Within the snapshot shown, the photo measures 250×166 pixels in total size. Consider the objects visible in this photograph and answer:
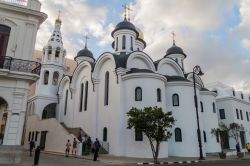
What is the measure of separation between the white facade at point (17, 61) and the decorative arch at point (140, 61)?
10657mm

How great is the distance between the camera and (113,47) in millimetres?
31344

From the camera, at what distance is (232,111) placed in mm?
31406

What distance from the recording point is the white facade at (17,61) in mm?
11789

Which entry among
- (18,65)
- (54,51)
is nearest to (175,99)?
(18,65)

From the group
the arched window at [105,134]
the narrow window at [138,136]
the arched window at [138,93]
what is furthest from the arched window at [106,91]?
the narrow window at [138,136]

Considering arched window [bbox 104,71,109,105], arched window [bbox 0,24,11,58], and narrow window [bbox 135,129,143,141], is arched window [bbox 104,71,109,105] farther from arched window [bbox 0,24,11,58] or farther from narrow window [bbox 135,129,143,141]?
arched window [bbox 0,24,11,58]

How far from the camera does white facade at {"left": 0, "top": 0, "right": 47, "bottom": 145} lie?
11.8m

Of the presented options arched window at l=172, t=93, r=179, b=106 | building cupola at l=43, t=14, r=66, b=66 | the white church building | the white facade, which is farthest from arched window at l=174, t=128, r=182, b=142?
building cupola at l=43, t=14, r=66, b=66

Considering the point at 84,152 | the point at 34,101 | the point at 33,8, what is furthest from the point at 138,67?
the point at 34,101

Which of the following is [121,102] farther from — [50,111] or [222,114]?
[222,114]

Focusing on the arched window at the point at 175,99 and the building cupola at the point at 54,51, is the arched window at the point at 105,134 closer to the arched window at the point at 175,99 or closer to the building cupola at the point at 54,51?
the arched window at the point at 175,99

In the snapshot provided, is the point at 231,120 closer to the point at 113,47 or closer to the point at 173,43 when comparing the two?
the point at 173,43

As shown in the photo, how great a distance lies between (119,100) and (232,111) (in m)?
19.5

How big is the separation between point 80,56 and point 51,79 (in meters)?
7.09
